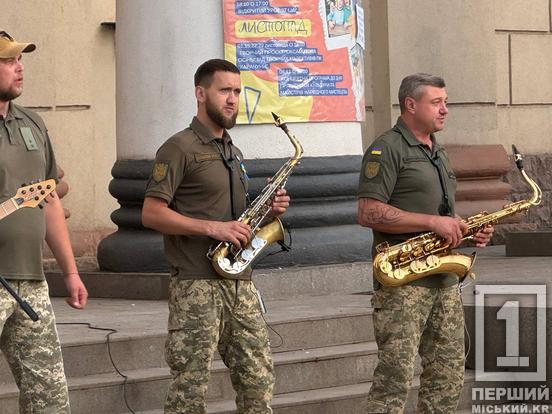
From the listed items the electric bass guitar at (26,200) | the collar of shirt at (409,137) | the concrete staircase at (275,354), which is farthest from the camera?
the concrete staircase at (275,354)

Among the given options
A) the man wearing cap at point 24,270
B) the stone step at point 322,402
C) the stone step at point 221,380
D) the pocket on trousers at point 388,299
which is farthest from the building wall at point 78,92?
the man wearing cap at point 24,270

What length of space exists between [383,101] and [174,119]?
5103 mm

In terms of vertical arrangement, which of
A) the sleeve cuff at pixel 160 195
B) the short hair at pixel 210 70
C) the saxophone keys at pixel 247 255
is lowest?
the saxophone keys at pixel 247 255

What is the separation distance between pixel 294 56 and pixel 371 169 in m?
3.65

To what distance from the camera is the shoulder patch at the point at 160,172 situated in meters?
7.29

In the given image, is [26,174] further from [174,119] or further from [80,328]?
[174,119]

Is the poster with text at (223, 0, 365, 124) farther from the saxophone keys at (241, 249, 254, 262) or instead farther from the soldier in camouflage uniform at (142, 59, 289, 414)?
the saxophone keys at (241, 249, 254, 262)

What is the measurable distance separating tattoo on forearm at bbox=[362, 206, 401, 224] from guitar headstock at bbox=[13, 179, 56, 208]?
1.84 meters

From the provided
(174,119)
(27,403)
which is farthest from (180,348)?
Answer: (174,119)

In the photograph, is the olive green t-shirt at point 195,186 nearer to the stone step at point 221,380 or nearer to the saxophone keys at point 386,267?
the saxophone keys at point 386,267

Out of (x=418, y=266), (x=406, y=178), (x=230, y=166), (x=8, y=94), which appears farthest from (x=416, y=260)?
(x=8, y=94)

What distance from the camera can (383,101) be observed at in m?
15.9

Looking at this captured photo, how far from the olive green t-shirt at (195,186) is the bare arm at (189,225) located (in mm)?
63

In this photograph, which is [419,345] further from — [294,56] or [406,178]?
[294,56]
